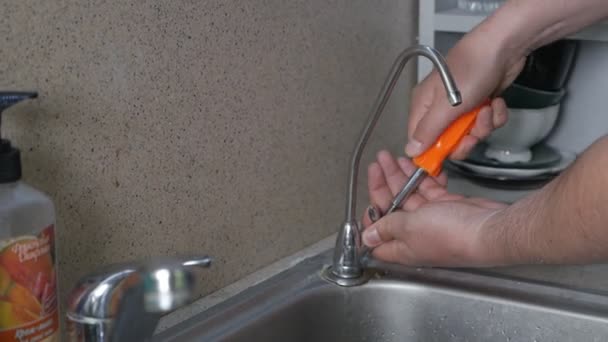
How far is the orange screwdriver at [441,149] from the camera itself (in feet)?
3.37

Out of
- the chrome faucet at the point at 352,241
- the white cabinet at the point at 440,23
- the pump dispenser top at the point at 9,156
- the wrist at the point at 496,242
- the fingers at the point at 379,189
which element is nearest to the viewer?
the pump dispenser top at the point at 9,156

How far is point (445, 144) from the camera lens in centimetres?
103

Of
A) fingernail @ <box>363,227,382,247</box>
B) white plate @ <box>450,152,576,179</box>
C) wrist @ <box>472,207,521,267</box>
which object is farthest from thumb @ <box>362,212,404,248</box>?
white plate @ <box>450,152,576,179</box>

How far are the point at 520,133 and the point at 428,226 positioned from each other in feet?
1.38

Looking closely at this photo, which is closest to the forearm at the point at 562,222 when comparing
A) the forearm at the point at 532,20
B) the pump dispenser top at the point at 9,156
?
the forearm at the point at 532,20

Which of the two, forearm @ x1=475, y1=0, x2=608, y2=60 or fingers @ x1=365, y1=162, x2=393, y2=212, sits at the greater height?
forearm @ x1=475, y1=0, x2=608, y2=60

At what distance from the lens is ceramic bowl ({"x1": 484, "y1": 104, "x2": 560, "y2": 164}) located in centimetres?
133

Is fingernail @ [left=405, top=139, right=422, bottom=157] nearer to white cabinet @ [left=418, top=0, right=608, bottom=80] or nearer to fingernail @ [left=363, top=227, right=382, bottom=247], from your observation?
fingernail @ [left=363, top=227, right=382, bottom=247]

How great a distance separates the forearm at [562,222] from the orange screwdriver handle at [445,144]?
0.43 feet

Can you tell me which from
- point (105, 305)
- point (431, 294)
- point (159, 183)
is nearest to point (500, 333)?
point (431, 294)

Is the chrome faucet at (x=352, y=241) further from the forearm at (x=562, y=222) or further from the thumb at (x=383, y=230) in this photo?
the forearm at (x=562, y=222)

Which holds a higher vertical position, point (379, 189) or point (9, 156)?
point (9, 156)

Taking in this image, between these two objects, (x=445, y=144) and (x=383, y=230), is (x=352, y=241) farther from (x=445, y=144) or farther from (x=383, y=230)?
(x=445, y=144)

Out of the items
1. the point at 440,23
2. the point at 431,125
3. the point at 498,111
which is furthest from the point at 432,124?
the point at 440,23
